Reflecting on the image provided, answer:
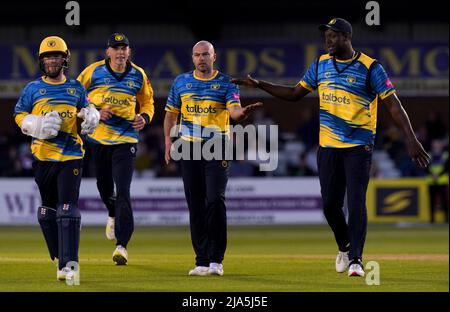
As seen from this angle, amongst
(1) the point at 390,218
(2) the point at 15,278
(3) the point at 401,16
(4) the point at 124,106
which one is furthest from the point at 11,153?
(2) the point at 15,278

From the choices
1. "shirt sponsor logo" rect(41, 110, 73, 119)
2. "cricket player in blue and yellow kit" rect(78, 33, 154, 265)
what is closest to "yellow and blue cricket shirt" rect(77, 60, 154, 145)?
"cricket player in blue and yellow kit" rect(78, 33, 154, 265)

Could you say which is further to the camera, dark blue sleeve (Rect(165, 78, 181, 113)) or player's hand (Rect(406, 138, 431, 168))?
dark blue sleeve (Rect(165, 78, 181, 113))

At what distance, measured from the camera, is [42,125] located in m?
10.2

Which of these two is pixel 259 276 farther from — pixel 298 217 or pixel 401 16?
pixel 401 16

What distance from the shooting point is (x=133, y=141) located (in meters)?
12.9

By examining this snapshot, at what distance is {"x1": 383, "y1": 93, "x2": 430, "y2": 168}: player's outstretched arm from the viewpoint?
1032 cm

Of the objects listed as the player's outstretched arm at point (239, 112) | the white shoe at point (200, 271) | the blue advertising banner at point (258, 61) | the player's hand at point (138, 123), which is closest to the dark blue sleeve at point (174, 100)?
the player's outstretched arm at point (239, 112)

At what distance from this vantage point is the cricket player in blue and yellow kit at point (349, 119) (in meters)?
10.9

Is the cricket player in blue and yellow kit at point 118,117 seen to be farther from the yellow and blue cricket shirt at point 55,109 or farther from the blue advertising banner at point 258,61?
the blue advertising banner at point 258,61

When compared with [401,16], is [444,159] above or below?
below

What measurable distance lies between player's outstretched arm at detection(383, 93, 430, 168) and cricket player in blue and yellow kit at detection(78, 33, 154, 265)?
323 cm

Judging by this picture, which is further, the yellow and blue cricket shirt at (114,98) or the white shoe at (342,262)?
the yellow and blue cricket shirt at (114,98)

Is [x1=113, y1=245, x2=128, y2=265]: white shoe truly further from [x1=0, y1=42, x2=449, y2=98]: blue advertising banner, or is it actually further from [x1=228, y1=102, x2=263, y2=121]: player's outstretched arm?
[x1=0, y1=42, x2=449, y2=98]: blue advertising banner

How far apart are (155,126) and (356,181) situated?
1876 cm
